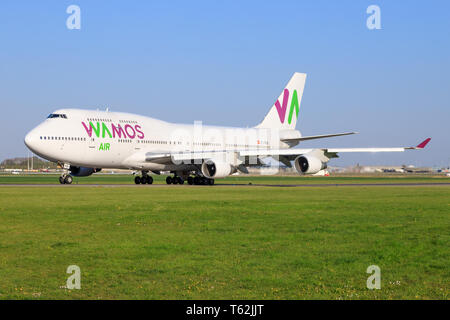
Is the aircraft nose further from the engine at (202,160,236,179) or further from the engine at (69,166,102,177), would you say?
the engine at (202,160,236,179)

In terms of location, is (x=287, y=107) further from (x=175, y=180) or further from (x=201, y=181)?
(x=201, y=181)

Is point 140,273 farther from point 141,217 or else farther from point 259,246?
point 141,217

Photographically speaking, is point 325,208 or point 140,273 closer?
point 140,273

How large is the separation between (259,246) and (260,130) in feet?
138

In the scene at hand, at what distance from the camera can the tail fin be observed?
5462 centimetres

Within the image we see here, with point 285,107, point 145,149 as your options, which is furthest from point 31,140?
point 285,107

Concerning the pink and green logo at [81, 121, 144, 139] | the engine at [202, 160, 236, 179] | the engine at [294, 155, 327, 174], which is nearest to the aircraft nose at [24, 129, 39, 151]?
the pink and green logo at [81, 121, 144, 139]

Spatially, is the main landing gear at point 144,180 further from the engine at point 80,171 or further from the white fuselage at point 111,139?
the engine at point 80,171

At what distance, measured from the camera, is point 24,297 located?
8.35 m

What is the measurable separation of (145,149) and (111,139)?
11.2ft

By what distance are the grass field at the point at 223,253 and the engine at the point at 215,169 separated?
2176cm

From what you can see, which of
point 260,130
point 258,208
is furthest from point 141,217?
point 260,130

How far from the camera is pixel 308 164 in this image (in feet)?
134
